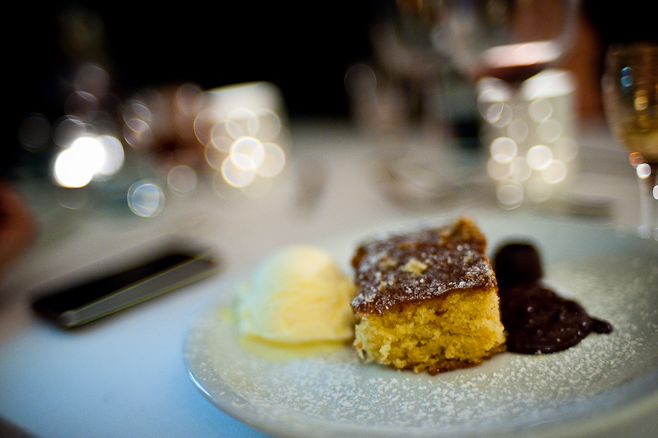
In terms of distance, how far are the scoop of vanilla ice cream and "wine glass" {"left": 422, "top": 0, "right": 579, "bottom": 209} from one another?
3.25 feet

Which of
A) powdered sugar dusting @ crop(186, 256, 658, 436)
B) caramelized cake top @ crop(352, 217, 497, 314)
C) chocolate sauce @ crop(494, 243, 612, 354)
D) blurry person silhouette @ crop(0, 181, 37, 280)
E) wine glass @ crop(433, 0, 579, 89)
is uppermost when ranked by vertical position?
wine glass @ crop(433, 0, 579, 89)

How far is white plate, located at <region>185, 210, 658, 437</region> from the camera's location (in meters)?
0.66

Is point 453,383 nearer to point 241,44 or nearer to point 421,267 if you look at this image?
point 421,267

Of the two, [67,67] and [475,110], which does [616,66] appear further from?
[67,67]

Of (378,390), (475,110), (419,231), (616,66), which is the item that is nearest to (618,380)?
(378,390)

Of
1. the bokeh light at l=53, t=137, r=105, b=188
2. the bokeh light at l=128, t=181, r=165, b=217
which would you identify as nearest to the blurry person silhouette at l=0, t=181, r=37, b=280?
the bokeh light at l=128, t=181, r=165, b=217

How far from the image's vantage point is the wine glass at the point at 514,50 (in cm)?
154

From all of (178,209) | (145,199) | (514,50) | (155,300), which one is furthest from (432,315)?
(145,199)

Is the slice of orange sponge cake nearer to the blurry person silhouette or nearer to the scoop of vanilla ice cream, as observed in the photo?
the scoop of vanilla ice cream

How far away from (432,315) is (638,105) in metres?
0.76

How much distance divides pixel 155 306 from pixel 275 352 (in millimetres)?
588

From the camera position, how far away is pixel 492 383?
83 cm

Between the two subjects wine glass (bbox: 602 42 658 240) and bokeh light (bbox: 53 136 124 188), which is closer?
wine glass (bbox: 602 42 658 240)

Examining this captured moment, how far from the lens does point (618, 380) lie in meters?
0.73
